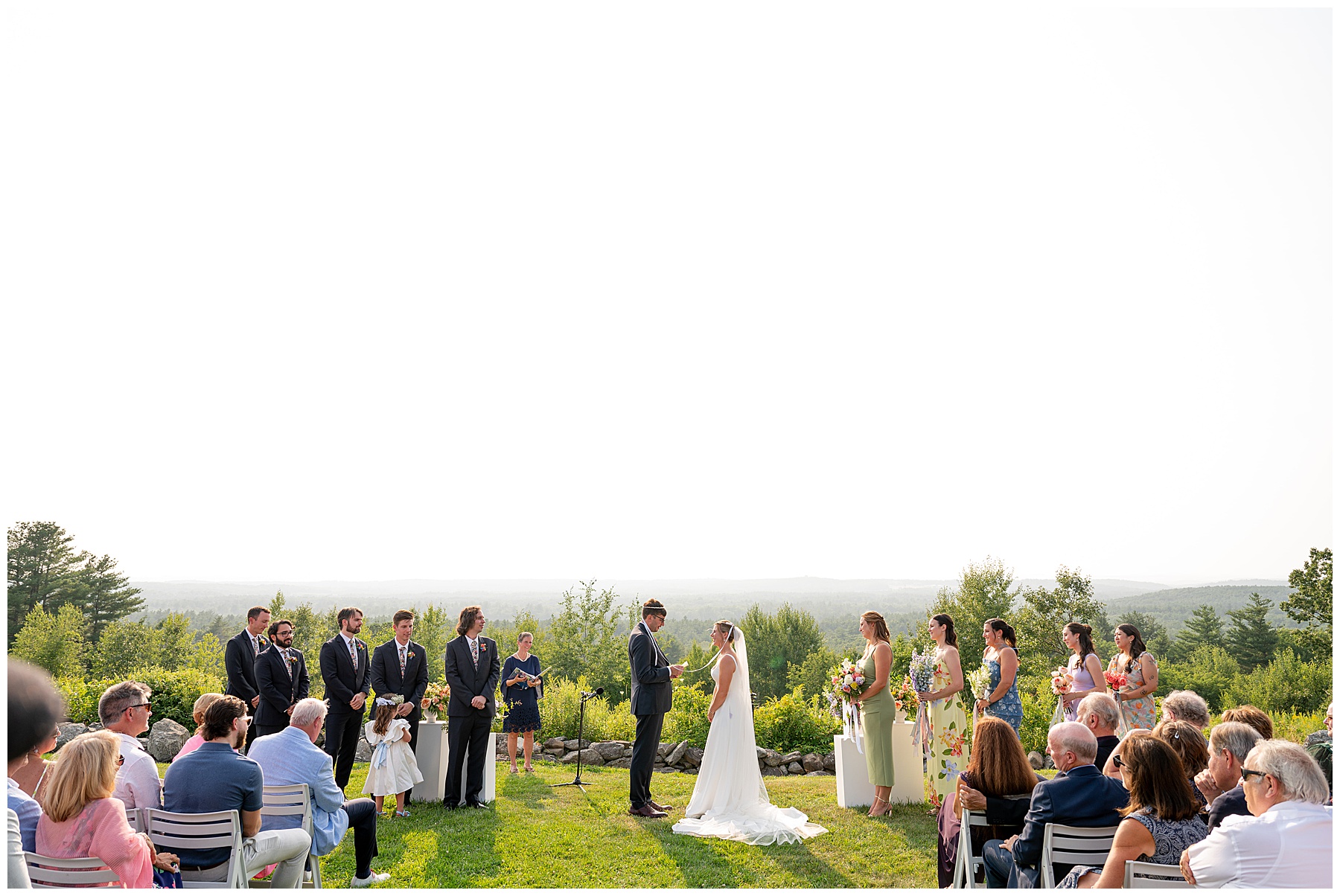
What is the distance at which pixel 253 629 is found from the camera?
906cm

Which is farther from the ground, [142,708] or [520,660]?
[142,708]

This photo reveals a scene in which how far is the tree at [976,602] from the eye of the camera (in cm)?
6775

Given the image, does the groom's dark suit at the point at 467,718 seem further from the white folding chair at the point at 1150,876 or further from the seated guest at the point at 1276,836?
the seated guest at the point at 1276,836

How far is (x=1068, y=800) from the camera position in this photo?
460 centimetres

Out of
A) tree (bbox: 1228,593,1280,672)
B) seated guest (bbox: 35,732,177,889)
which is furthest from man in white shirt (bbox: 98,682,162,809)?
tree (bbox: 1228,593,1280,672)

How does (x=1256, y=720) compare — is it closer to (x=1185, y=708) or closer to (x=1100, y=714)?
(x=1185, y=708)

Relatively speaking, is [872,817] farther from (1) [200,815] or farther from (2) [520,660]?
(1) [200,815]

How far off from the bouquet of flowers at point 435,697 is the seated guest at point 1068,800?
6.73 metres

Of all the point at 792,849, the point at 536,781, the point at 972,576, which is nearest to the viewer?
the point at 792,849

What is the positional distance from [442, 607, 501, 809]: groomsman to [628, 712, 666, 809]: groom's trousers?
5.68ft

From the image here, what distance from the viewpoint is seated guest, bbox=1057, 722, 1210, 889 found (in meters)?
4.12

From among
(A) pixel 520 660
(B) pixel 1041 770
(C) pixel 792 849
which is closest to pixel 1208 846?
(C) pixel 792 849

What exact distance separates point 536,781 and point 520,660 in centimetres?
172

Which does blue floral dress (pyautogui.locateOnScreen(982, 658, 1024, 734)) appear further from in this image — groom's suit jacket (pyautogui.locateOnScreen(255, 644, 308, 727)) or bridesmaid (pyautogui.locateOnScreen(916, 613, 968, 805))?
groom's suit jacket (pyautogui.locateOnScreen(255, 644, 308, 727))
